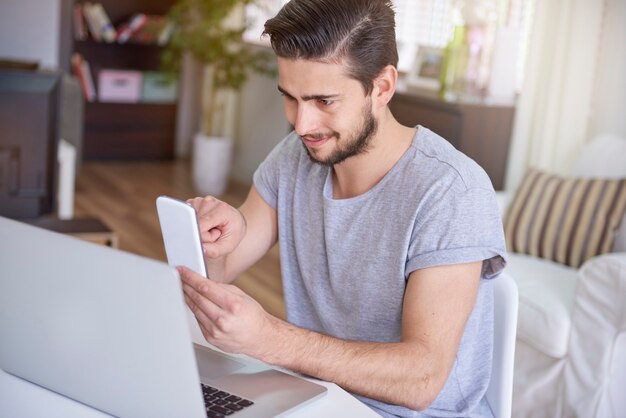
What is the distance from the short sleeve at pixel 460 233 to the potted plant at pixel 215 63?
12.6 ft

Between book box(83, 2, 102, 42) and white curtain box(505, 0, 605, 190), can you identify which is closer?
white curtain box(505, 0, 605, 190)

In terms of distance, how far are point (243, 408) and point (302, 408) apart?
8cm

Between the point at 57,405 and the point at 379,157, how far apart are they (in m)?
0.66

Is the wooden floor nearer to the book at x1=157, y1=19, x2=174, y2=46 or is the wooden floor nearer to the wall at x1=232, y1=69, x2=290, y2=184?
the wall at x1=232, y1=69, x2=290, y2=184

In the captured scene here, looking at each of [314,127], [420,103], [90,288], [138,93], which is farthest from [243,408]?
[138,93]

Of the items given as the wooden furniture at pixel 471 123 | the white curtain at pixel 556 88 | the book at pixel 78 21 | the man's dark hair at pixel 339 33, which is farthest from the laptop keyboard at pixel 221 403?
the book at pixel 78 21

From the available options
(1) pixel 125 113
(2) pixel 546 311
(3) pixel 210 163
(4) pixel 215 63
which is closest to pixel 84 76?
(1) pixel 125 113

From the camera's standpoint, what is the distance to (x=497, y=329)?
1453 mm

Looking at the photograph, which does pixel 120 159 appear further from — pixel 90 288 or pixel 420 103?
pixel 90 288

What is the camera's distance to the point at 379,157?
1504 mm

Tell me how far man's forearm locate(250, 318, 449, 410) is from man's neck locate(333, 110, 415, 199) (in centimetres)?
34

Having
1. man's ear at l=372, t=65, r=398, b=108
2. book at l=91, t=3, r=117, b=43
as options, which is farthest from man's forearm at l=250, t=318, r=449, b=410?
book at l=91, t=3, r=117, b=43

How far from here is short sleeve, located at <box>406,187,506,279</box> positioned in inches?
52.8

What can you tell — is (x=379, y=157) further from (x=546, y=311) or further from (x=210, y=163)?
(x=210, y=163)
